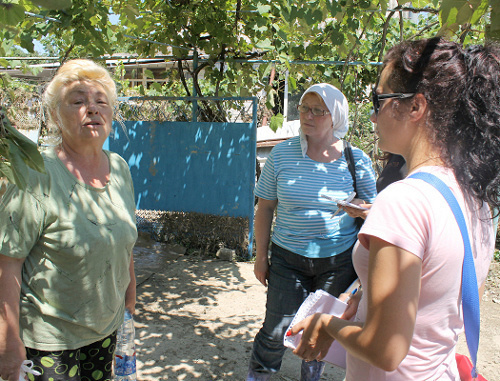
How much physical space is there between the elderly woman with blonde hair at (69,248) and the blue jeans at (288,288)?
84 centimetres

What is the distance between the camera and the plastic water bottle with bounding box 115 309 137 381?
2094 mm

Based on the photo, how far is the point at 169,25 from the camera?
524 cm

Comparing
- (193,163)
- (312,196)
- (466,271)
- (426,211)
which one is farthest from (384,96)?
(193,163)

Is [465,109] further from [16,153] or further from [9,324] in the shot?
[9,324]

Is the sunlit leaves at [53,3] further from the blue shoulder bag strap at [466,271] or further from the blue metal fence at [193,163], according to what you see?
the blue metal fence at [193,163]

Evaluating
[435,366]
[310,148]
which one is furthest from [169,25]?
[435,366]

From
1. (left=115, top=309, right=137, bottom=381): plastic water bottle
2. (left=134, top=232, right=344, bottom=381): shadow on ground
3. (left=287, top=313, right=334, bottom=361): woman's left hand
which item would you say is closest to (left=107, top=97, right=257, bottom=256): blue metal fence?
(left=134, top=232, right=344, bottom=381): shadow on ground

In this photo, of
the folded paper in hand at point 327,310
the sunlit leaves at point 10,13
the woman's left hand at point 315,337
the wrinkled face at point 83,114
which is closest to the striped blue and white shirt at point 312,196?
the folded paper in hand at point 327,310

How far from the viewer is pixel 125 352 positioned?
2.11 meters

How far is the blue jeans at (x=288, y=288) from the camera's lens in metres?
2.37

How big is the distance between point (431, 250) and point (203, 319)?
322 cm

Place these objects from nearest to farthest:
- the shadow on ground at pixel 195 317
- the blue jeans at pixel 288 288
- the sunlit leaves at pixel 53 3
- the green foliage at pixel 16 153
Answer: the green foliage at pixel 16 153 < the sunlit leaves at pixel 53 3 < the blue jeans at pixel 288 288 < the shadow on ground at pixel 195 317

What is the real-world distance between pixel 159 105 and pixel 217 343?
3718mm

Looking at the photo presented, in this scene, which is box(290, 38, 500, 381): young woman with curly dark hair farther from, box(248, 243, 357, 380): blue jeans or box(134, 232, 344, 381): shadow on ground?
box(134, 232, 344, 381): shadow on ground
